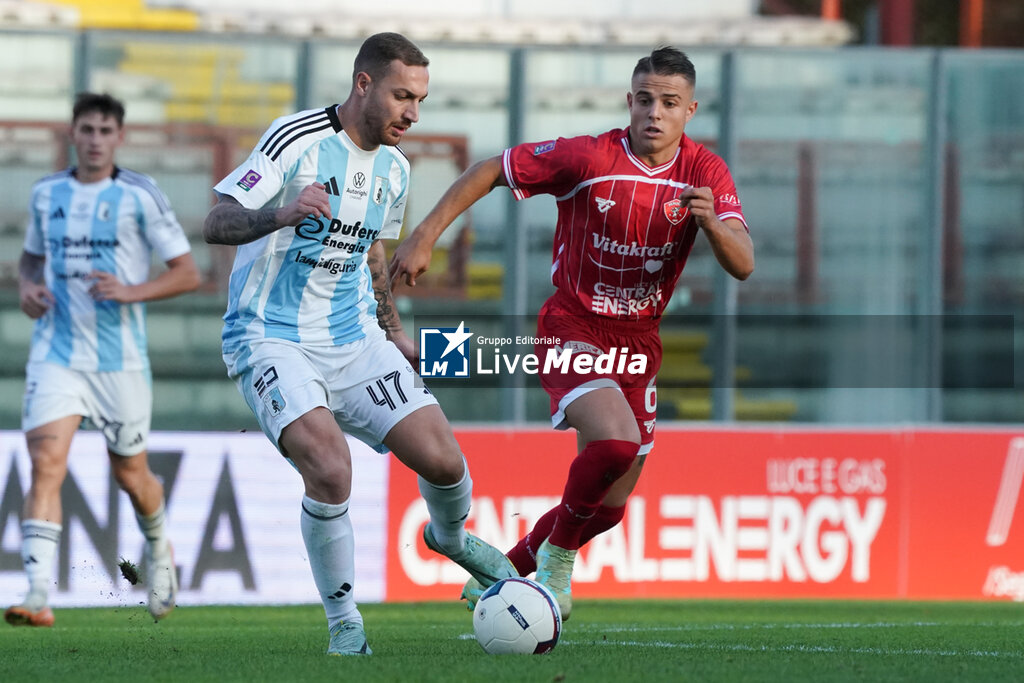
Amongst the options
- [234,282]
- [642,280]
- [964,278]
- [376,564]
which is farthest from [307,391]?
[964,278]

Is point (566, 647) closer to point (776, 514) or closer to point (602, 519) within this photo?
point (602, 519)

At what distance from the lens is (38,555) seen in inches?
304

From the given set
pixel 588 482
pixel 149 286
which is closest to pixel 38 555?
pixel 149 286

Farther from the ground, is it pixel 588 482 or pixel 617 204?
pixel 617 204

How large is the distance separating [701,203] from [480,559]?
1.68 m

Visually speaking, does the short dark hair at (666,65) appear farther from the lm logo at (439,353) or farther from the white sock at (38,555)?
the white sock at (38,555)

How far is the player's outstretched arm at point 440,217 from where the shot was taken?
587 cm

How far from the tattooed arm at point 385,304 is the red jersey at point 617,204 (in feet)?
2.23

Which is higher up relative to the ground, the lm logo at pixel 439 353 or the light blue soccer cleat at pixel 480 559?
the lm logo at pixel 439 353

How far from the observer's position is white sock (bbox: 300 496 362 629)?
5.59 metres

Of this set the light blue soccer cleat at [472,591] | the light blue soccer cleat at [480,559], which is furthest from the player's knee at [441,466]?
the light blue soccer cleat at [472,591]

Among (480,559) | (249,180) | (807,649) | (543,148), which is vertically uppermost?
(543,148)

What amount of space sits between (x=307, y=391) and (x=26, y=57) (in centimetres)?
688

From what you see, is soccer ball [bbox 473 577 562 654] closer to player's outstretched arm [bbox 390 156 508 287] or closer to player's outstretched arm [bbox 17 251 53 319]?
player's outstretched arm [bbox 390 156 508 287]
